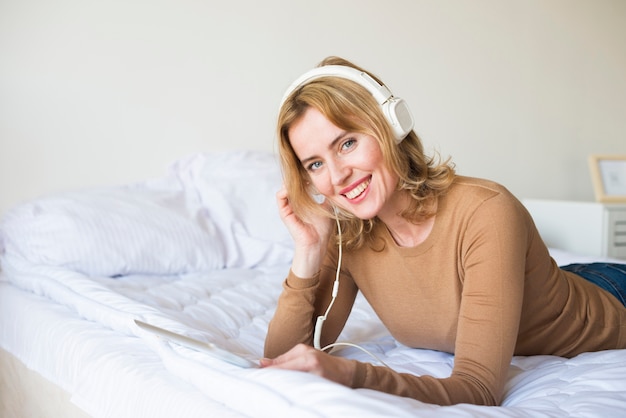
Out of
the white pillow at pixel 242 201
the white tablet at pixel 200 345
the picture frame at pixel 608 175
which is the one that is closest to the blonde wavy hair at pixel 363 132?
the white tablet at pixel 200 345

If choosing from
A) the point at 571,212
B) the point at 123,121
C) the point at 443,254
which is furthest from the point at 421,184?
the point at 571,212

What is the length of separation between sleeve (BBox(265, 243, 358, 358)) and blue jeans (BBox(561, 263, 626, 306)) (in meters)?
0.51

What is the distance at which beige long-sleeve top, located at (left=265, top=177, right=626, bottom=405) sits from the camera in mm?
837

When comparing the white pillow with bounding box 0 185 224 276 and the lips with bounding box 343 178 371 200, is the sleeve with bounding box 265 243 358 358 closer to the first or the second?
the lips with bounding box 343 178 371 200

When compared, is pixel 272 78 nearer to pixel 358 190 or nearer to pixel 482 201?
pixel 358 190

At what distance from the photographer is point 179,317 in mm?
1271

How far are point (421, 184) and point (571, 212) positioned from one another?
1901 mm

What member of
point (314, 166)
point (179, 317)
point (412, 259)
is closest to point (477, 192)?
point (412, 259)

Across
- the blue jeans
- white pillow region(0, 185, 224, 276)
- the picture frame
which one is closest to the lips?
the blue jeans

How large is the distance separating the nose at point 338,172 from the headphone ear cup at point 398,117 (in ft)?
0.32

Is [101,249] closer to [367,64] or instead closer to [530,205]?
[367,64]

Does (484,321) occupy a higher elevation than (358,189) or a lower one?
lower

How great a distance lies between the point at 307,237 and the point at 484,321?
14.5 inches

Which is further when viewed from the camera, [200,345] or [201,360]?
[201,360]
